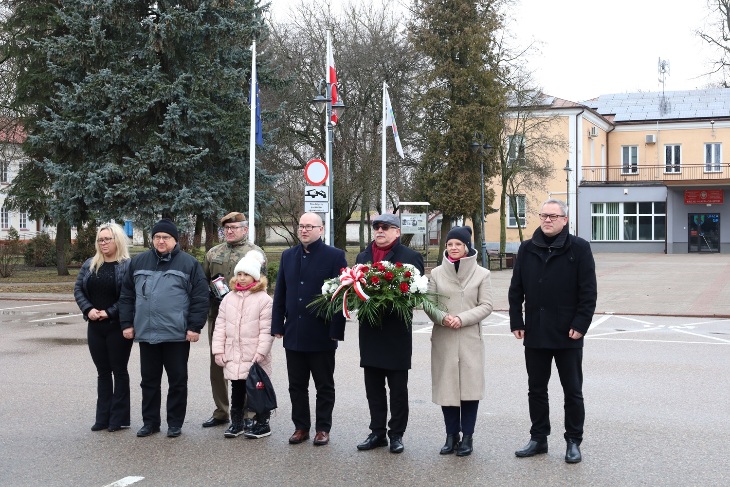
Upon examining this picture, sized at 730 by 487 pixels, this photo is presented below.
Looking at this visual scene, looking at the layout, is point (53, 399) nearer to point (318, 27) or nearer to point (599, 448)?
point (599, 448)

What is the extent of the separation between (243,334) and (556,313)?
104 inches

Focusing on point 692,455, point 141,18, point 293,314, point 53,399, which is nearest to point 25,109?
point 141,18

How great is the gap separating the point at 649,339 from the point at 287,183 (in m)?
25.9

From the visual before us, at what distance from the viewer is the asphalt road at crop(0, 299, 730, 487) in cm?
609

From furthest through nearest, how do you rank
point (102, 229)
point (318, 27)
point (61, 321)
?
point (318, 27), point (61, 321), point (102, 229)

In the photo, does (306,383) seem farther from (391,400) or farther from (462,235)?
(462,235)

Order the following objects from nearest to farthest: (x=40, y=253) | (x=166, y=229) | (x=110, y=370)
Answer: (x=166, y=229), (x=110, y=370), (x=40, y=253)

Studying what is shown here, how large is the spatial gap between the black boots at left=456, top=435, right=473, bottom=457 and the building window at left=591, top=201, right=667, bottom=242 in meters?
52.9

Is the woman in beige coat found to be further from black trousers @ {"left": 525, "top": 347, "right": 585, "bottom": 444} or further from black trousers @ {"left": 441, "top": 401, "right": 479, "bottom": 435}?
black trousers @ {"left": 525, "top": 347, "right": 585, "bottom": 444}

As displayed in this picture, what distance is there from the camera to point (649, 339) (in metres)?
14.4

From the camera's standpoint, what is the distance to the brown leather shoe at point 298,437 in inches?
279

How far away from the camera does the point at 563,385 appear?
6.63 metres

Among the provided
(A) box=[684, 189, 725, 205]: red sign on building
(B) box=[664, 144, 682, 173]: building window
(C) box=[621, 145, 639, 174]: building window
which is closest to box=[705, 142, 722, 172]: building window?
(B) box=[664, 144, 682, 173]: building window

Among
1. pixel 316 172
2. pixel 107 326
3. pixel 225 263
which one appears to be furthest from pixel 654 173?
pixel 107 326
